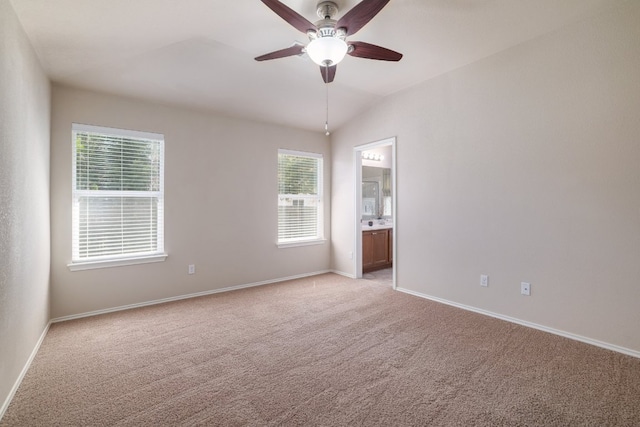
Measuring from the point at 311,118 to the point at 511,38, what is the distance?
266 centimetres

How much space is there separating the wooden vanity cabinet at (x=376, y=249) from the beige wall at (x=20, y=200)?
4138 millimetres

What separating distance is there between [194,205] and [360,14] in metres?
3.04

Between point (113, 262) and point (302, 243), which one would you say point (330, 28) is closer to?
point (113, 262)

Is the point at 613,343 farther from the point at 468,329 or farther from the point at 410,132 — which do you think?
the point at 410,132

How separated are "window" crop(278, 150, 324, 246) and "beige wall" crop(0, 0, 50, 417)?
2.83 metres

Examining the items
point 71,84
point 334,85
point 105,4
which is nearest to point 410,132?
point 334,85

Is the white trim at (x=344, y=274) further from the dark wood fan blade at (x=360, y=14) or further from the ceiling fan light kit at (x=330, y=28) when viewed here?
the dark wood fan blade at (x=360, y=14)

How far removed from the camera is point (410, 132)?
13.5 ft

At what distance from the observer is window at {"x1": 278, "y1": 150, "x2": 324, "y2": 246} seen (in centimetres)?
493

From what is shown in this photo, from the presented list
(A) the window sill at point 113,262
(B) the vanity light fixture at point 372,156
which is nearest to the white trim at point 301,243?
(A) the window sill at point 113,262

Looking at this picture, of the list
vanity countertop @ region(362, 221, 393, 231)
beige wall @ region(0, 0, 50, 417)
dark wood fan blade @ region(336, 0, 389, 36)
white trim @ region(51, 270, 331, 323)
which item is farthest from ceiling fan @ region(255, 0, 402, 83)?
vanity countertop @ region(362, 221, 393, 231)

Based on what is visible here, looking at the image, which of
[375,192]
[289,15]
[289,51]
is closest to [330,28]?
[289,15]

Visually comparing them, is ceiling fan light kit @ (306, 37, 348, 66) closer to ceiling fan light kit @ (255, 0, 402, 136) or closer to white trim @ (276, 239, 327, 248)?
ceiling fan light kit @ (255, 0, 402, 136)

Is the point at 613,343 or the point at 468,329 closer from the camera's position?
the point at 613,343
